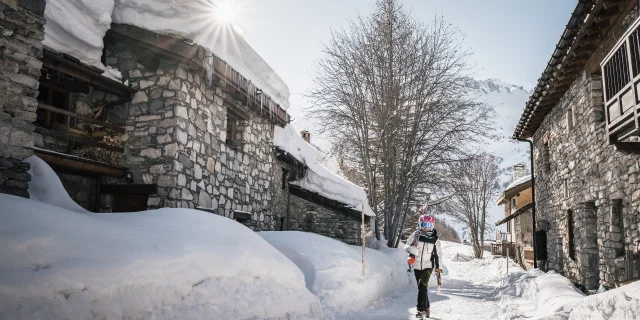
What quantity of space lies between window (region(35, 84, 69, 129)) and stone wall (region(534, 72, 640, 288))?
33.1 ft

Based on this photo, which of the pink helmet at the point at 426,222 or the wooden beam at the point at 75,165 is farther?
the pink helmet at the point at 426,222

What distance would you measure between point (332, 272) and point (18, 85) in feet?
18.7

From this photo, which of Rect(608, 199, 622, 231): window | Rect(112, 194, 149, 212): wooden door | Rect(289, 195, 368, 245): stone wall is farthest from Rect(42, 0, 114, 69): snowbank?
Rect(608, 199, 622, 231): window

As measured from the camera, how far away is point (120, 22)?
7.59m

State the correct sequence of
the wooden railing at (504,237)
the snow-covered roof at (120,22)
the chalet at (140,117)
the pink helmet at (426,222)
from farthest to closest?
1. the wooden railing at (504,237)
2. the pink helmet at (426,222)
3. the chalet at (140,117)
4. the snow-covered roof at (120,22)

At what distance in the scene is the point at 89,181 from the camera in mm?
8023

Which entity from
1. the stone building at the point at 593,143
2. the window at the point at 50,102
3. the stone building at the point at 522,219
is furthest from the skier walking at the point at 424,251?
the stone building at the point at 522,219

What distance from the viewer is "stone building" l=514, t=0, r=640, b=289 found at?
6.54 m

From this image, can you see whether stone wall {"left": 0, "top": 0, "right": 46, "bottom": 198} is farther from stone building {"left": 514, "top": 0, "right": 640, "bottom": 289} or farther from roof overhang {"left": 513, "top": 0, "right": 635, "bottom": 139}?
roof overhang {"left": 513, "top": 0, "right": 635, "bottom": 139}

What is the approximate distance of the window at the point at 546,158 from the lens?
13.6 meters

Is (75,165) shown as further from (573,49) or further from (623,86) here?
(573,49)

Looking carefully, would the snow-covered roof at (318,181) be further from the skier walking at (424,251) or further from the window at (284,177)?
the skier walking at (424,251)

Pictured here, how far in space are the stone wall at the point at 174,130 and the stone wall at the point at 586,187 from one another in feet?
25.5

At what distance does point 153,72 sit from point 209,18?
1608mm
